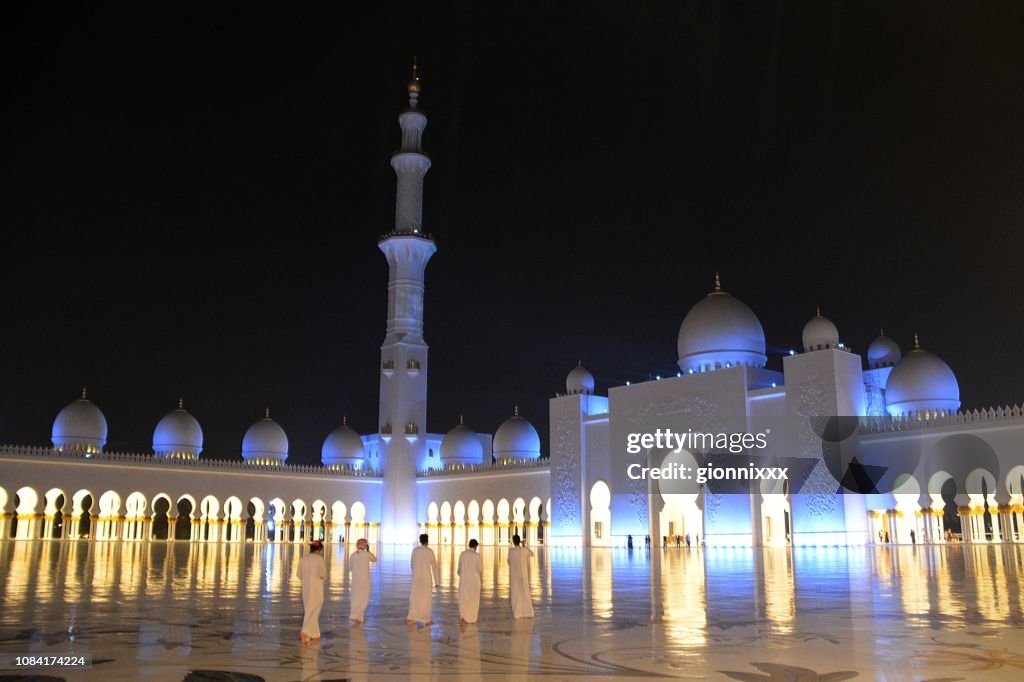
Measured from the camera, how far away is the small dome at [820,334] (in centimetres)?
2064

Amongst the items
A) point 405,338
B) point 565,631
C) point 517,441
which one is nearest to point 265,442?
point 405,338

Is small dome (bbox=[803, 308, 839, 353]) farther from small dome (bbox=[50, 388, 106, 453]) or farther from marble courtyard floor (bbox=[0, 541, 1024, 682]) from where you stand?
small dome (bbox=[50, 388, 106, 453])

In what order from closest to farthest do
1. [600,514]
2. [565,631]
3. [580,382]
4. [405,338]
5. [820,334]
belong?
[565,631] → [820,334] → [600,514] → [580,382] → [405,338]

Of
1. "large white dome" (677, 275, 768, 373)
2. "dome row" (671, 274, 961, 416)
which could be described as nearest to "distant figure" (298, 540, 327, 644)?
"dome row" (671, 274, 961, 416)

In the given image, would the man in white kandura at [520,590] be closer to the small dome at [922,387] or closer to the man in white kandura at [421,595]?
the man in white kandura at [421,595]

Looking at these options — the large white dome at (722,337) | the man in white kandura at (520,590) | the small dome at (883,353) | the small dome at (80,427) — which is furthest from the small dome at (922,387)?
the small dome at (80,427)

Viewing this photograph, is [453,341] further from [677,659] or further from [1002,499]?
[677,659]

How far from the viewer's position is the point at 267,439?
31.1 m

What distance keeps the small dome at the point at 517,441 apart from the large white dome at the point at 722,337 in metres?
9.05

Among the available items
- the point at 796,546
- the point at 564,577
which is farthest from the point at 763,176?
the point at 564,577

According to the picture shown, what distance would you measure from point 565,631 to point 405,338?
23.9m

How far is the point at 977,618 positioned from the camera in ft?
15.8

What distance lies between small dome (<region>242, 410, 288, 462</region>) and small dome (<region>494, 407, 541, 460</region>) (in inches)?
299

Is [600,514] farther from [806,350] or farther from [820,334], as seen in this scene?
[820,334]
